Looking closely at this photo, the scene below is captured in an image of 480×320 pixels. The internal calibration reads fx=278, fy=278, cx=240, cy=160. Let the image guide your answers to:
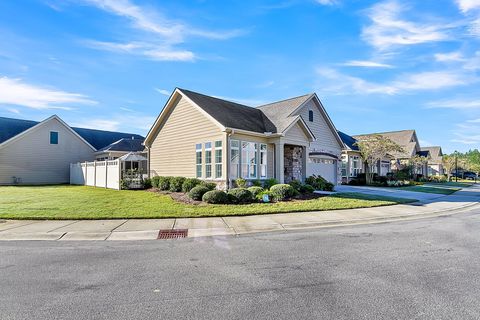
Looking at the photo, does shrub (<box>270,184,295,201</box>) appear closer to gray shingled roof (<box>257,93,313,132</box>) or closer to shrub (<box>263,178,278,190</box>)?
shrub (<box>263,178,278,190</box>)

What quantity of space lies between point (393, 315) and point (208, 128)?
1517 centimetres

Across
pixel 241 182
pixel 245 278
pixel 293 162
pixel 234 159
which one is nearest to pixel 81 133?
pixel 234 159

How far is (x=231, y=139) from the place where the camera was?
16.5 metres

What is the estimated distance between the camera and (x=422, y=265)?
5.49m

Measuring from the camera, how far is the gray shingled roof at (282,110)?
1890 centimetres

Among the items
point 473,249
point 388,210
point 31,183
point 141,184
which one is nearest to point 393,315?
point 473,249

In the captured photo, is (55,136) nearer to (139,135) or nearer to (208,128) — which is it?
(139,135)

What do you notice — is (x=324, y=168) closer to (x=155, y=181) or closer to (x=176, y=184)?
(x=176, y=184)

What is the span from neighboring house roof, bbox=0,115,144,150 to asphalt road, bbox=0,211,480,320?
29.8m

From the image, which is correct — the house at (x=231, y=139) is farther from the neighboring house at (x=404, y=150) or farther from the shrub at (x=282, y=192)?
the neighboring house at (x=404, y=150)

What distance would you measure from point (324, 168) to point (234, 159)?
37.8ft

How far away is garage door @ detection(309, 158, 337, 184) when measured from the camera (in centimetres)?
2371

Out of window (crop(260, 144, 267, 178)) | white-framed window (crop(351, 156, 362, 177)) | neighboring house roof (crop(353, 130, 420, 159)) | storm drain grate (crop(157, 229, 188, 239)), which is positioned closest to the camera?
storm drain grate (crop(157, 229, 188, 239))

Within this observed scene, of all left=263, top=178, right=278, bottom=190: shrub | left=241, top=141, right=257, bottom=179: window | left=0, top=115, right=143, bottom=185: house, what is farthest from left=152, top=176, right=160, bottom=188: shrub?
left=0, top=115, right=143, bottom=185: house
